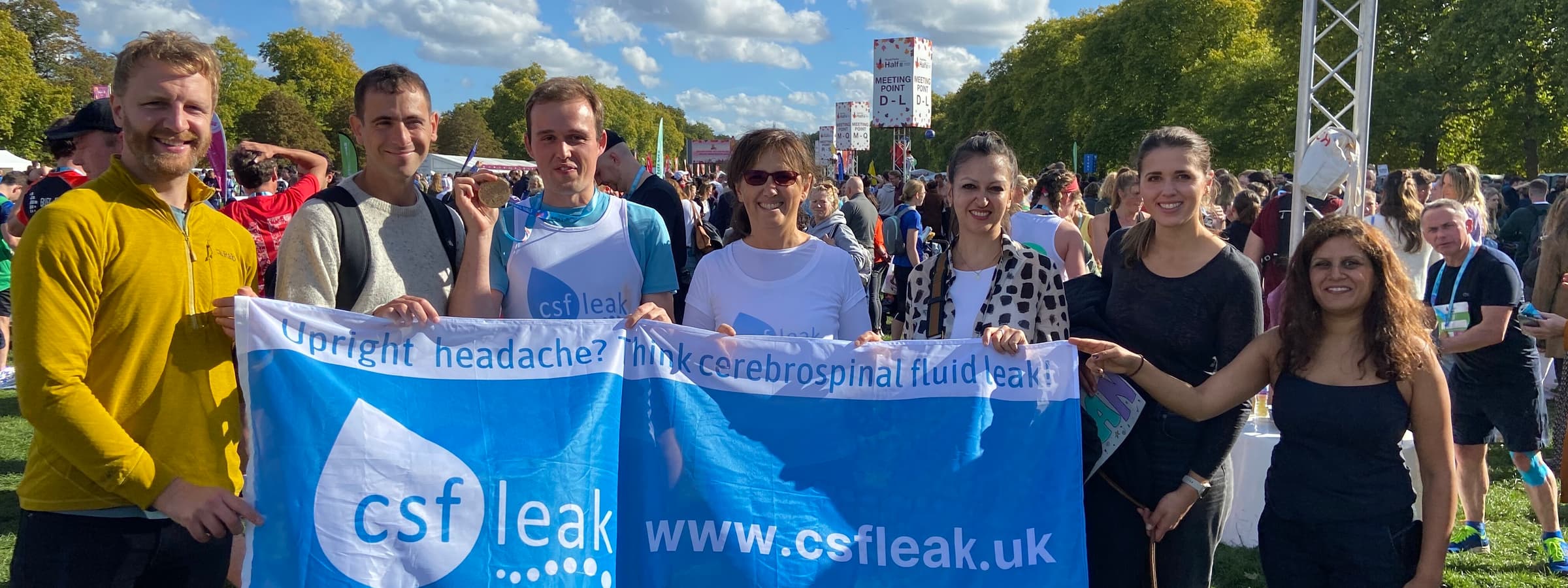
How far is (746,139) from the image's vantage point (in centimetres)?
314

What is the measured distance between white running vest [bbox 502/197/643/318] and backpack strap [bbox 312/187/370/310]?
44cm

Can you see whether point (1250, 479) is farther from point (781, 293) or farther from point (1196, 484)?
point (781, 293)

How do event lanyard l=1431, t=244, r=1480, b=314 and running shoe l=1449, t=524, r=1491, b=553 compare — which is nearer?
event lanyard l=1431, t=244, r=1480, b=314

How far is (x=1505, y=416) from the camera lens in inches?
197

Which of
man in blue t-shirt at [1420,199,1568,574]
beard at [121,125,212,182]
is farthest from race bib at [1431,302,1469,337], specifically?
beard at [121,125,212,182]

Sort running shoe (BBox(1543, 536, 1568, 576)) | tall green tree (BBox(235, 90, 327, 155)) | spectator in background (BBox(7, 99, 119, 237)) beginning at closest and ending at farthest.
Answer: spectator in background (BBox(7, 99, 119, 237)) → running shoe (BBox(1543, 536, 1568, 576)) → tall green tree (BBox(235, 90, 327, 155))

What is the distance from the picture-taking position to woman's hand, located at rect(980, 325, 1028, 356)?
274cm

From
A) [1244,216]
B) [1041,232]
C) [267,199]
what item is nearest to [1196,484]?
[1041,232]

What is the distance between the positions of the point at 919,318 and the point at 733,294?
570mm

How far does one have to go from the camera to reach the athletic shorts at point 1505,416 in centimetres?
500

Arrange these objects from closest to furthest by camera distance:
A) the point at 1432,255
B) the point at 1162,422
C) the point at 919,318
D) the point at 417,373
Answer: the point at 417,373 < the point at 1162,422 < the point at 919,318 < the point at 1432,255

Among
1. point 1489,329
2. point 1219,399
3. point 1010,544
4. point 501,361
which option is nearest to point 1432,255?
point 1489,329

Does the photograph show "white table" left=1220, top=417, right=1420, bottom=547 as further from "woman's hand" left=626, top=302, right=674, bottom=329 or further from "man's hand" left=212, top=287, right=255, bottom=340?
"man's hand" left=212, top=287, right=255, bottom=340

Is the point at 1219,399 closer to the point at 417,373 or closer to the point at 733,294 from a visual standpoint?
the point at 733,294
